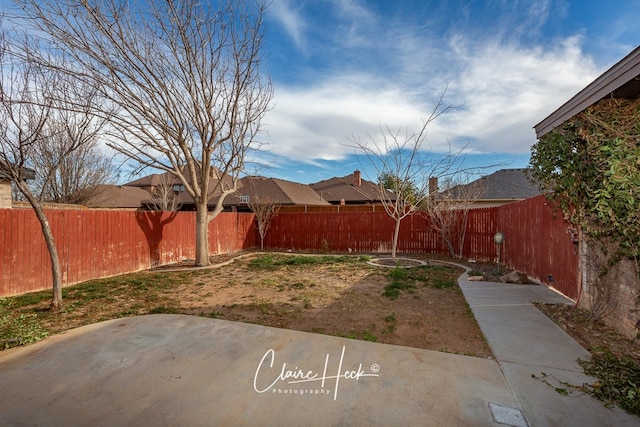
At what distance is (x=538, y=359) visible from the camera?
2.85 metres

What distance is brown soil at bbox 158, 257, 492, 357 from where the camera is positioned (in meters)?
3.54

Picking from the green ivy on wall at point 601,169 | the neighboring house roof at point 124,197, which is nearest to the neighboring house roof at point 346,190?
the neighboring house roof at point 124,197

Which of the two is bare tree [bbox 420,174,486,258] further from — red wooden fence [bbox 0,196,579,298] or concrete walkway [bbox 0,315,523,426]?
concrete walkway [bbox 0,315,523,426]

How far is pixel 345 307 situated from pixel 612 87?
13.0 ft

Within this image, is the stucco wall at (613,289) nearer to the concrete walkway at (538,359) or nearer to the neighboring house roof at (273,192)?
the concrete walkway at (538,359)

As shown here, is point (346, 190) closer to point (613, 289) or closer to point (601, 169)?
point (613, 289)

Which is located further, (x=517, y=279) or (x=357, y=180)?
(x=357, y=180)

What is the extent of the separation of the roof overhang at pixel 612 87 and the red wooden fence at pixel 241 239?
1997mm

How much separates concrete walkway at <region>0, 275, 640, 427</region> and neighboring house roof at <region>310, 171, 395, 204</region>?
71.5 feet

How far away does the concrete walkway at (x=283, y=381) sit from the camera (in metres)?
2.07

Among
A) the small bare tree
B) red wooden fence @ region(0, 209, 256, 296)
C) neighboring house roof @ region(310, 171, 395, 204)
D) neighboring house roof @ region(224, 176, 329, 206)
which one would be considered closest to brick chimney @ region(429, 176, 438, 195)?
the small bare tree

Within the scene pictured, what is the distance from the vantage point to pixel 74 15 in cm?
607

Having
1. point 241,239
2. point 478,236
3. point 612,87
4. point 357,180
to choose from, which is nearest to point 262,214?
point 241,239
